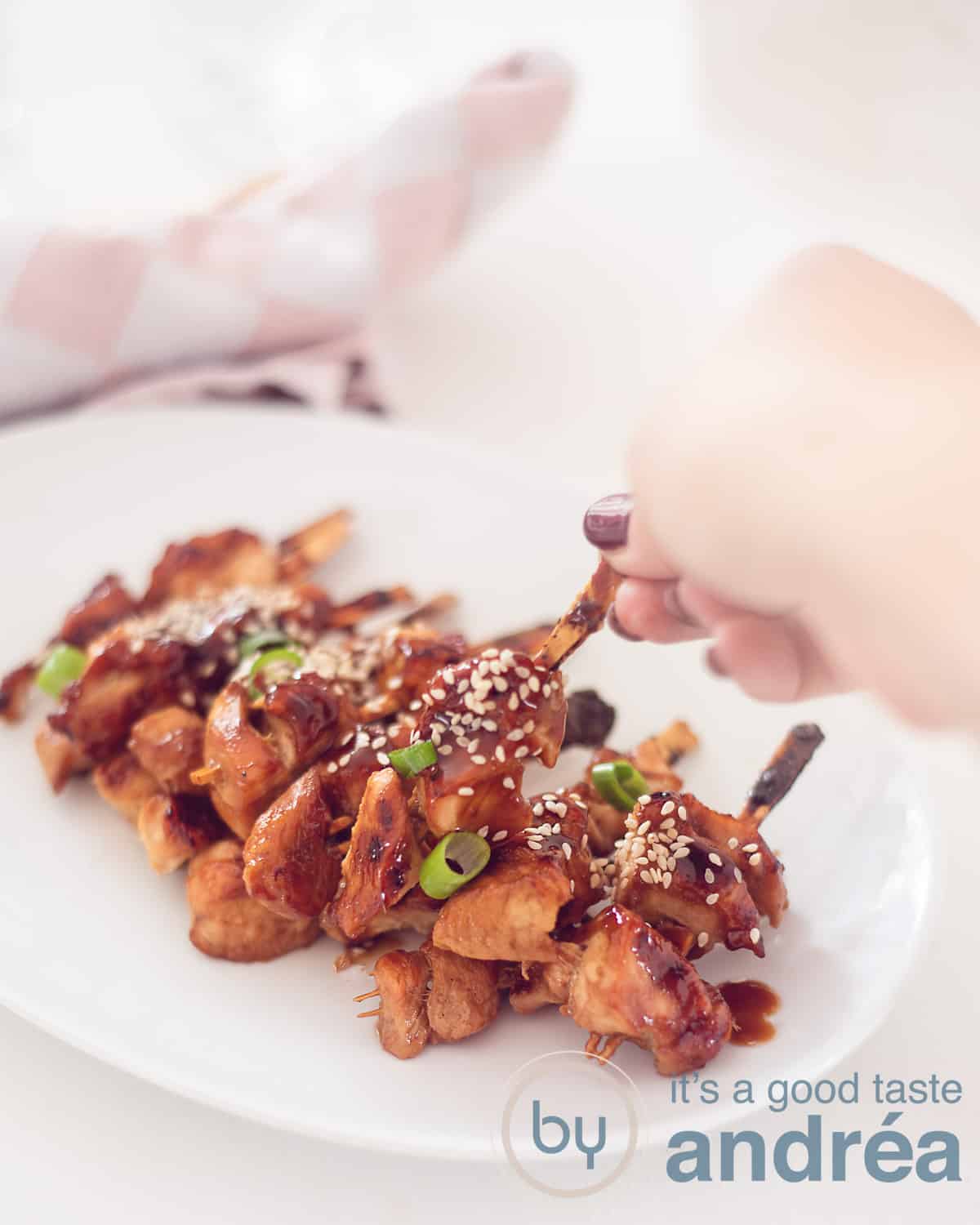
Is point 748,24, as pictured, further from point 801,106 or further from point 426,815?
point 426,815

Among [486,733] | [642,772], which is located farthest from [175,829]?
[642,772]

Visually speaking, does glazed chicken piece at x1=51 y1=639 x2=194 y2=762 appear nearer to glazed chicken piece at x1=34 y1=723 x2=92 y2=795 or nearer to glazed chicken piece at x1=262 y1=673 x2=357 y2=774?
glazed chicken piece at x1=34 y1=723 x2=92 y2=795

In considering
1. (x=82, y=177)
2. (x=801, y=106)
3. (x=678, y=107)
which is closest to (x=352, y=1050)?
(x=801, y=106)

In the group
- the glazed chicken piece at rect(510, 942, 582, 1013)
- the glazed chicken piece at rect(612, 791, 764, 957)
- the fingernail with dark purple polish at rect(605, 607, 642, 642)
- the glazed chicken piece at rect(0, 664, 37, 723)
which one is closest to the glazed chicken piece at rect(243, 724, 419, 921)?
the glazed chicken piece at rect(510, 942, 582, 1013)

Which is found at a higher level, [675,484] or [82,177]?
[675,484]

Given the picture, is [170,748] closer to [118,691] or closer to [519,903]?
[118,691]

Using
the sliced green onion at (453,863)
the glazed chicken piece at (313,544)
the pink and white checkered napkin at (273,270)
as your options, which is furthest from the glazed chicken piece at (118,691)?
the pink and white checkered napkin at (273,270)

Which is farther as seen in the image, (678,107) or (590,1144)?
(678,107)
